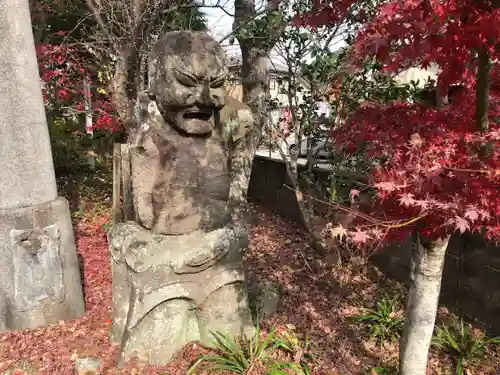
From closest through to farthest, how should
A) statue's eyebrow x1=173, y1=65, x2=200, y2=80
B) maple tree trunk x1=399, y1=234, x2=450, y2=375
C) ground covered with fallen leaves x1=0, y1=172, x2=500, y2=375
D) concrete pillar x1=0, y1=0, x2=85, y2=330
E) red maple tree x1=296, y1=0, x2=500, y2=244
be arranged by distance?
red maple tree x1=296, y1=0, x2=500, y2=244 < maple tree trunk x1=399, y1=234, x2=450, y2=375 < statue's eyebrow x1=173, y1=65, x2=200, y2=80 < ground covered with fallen leaves x1=0, y1=172, x2=500, y2=375 < concrete pillar x1=0, y1=0, x2=85, y2=330

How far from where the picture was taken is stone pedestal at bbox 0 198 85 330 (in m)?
3.88

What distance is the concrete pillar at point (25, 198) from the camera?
3.76m

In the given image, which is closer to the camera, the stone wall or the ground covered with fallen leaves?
the ground covered with fallen leaves

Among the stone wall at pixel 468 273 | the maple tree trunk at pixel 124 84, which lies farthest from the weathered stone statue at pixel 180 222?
the maple tree trunk at pixel 124 84

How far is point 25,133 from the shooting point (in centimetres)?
386

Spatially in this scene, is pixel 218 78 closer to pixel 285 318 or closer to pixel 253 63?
pixel 285 318

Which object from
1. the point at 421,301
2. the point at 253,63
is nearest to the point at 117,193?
the point at 253,63

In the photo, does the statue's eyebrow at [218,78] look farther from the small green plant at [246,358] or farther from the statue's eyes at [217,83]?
the small green plant at [246,358]

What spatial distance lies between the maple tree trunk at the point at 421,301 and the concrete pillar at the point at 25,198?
10.7 feet

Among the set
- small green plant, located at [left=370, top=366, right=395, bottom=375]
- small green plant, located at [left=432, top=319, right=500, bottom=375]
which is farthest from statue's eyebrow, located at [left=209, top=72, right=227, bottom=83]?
small green plant, located at [left=432, top=319, right=500, bottom=375]

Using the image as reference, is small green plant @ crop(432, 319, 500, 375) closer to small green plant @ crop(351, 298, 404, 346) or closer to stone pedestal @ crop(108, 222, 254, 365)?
small green plant @ crop(351, 298, 404, 346)

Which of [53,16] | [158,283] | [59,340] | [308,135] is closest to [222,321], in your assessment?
[158,283]

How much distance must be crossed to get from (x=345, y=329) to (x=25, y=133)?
11.9 feet

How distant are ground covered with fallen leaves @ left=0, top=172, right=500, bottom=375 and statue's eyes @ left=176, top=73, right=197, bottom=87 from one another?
7.02ft
